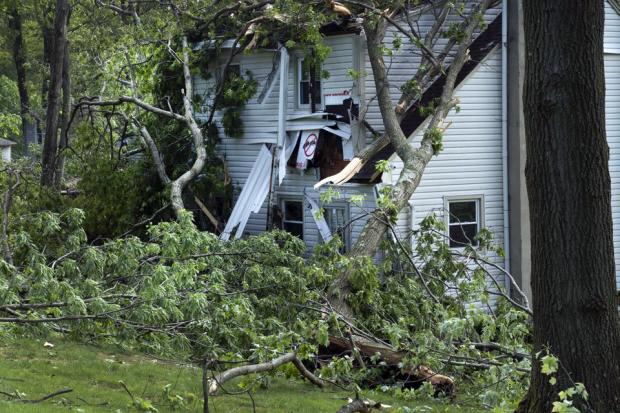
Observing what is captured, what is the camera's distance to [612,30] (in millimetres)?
20312

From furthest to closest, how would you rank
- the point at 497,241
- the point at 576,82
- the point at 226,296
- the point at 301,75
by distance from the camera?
the point at 301,75 < the point at 497,241 < the point at 226,296 < the point at 576,82

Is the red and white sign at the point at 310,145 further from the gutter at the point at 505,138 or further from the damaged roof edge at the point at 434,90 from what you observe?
the gutter at the point at 505,138

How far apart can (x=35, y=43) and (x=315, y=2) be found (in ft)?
107

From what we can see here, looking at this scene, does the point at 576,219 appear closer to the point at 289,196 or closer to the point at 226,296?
the point at 226,296

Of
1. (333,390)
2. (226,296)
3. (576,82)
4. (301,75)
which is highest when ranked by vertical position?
(301,75)

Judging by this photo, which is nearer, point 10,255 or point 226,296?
point 226,296

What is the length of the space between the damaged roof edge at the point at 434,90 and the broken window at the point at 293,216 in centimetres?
301

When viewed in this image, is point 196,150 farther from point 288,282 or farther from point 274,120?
point 288,282

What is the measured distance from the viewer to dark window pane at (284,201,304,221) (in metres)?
21.0

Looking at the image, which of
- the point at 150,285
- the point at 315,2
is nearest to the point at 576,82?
the point at 150,285

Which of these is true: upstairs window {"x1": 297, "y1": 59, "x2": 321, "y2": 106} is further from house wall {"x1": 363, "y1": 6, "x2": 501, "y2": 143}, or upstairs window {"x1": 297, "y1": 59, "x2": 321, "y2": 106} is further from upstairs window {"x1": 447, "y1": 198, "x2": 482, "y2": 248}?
upstairs window {"x1": 447, "y1": 198, "x2": 482, "y2": 248}

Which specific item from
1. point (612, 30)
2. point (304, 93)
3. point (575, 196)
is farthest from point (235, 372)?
point (612, 30)

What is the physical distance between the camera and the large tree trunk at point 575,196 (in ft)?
20.6

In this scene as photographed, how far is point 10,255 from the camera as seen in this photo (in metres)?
13.0
